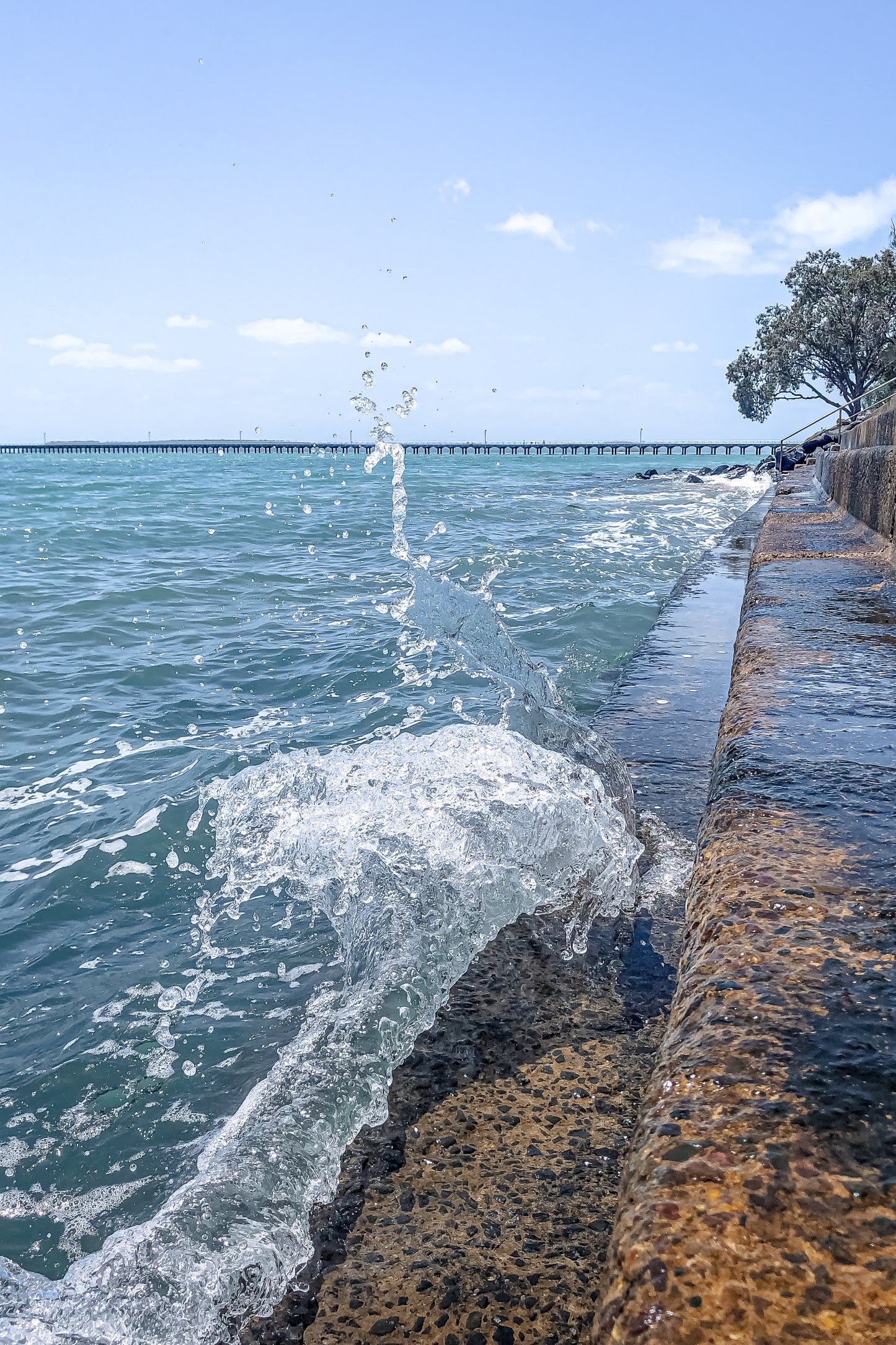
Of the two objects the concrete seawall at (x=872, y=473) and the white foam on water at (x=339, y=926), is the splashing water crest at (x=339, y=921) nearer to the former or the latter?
the white foam on water at (x=339, y=926)

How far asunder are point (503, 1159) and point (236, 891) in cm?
236

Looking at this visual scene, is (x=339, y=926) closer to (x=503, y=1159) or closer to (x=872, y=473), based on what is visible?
(x=503, y=1159)

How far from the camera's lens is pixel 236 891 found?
3.78m

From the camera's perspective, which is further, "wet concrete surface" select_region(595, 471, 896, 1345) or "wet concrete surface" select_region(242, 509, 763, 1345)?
"wet concrete surface" select_region(242, 509, 763, 1345)

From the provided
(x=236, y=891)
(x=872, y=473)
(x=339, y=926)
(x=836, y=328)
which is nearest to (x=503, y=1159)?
(x=339, y=926)

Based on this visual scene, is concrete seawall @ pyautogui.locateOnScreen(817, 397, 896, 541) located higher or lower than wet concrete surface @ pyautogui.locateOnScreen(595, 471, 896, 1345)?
higher

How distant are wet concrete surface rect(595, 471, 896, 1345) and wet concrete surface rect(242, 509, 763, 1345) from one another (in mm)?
475

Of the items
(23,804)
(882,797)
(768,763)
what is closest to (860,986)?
(882,797)

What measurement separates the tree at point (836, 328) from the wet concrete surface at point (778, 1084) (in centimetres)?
3636

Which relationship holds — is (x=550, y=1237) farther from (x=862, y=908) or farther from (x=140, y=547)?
(x=140, y=547)

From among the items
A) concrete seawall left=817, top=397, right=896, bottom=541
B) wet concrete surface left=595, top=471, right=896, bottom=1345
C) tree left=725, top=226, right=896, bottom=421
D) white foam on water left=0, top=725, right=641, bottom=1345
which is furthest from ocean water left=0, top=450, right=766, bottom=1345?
tree left=725, top=226, right=896, bottom=421

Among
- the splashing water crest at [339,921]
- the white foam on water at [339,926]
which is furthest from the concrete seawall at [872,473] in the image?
the white foam on water at [339,926]

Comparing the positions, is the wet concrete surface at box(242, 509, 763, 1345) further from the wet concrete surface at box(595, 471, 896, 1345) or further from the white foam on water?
the wet concrete surface at box(595, 471, 896, 1345)

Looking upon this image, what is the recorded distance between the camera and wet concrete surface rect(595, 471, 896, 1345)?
691mm
